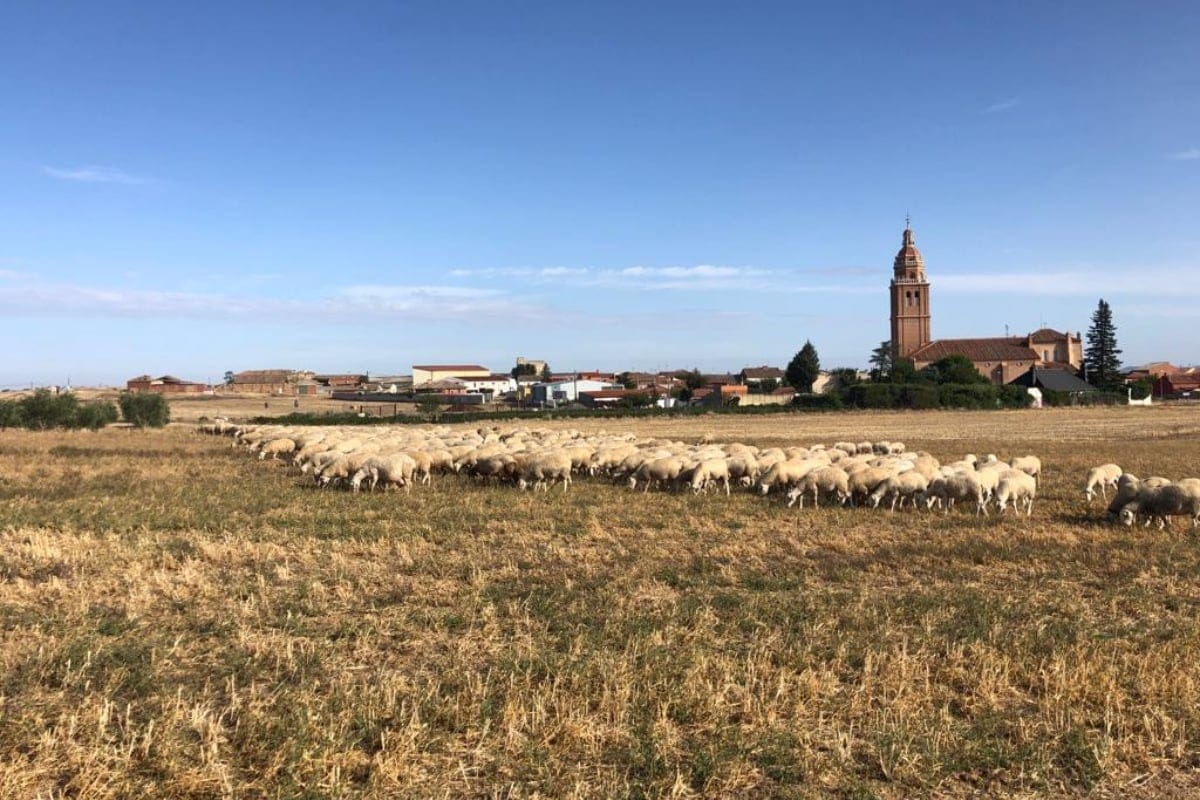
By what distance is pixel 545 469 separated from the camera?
823 inches

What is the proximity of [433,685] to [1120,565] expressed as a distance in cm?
968

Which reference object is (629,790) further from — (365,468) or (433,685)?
(365,468)

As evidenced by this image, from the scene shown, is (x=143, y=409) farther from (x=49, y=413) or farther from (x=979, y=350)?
(x=979, y=350)

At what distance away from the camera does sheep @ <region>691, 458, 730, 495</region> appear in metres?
19.7

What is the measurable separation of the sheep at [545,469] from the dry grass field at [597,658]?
576cm

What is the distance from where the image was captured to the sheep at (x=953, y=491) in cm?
1644

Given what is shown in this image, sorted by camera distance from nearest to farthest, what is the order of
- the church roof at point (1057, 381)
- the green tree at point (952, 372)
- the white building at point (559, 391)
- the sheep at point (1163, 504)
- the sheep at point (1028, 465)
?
the sheep at point (1163, 504), the sheep at point (1028, 465), the green tree at point (952, 372), the church roof at point (1057, 381), the white building at point (559, 391)

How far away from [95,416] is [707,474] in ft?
179

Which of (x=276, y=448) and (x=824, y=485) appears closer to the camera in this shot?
(x=824, y=485)

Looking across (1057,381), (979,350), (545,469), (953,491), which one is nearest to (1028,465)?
(953,491)

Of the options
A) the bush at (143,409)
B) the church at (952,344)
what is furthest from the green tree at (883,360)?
the bush at (143,409)

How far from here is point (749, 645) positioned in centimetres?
785

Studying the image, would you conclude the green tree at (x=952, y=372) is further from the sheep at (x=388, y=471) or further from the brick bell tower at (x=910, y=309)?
the sheep at (x=388, y=471)

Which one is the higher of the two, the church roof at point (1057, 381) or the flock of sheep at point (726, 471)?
the church roof at point (1057, 381)
